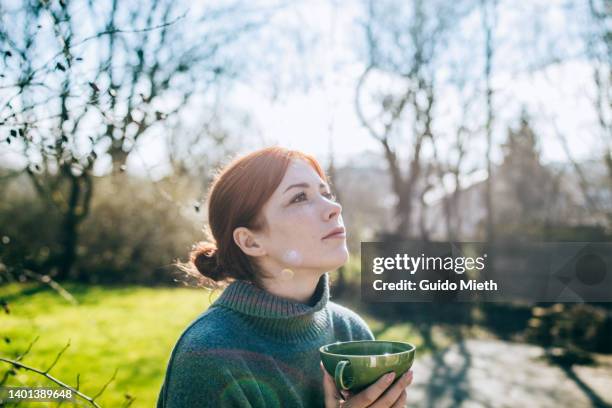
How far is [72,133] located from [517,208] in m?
25.7

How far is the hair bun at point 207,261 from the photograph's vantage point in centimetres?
198

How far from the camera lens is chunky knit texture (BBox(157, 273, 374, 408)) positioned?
1.48 m

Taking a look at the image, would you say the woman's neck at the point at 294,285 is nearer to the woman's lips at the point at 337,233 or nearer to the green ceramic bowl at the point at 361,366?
the woman's lips at the point at 337,233

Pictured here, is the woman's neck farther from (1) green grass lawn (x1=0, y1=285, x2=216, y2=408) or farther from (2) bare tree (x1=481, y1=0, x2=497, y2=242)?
(2) bare tree (x1=481, y1=0, x2=497, y2=242)

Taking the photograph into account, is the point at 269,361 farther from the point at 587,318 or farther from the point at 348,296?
the point at 348,296

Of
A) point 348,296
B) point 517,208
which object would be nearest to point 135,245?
point 348,296

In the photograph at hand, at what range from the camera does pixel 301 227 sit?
1.75 metres

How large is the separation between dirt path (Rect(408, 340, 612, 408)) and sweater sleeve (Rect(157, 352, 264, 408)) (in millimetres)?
4456

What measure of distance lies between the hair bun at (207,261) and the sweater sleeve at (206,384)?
1.58ft

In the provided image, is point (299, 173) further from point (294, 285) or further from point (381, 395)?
point (381, 395)

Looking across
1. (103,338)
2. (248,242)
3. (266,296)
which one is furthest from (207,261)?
(103,338)

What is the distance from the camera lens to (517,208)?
2514 cm

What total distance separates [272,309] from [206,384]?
33 cm

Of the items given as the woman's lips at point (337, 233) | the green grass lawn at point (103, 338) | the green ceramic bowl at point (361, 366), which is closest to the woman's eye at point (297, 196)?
the woman's lips at point (337, 233)
